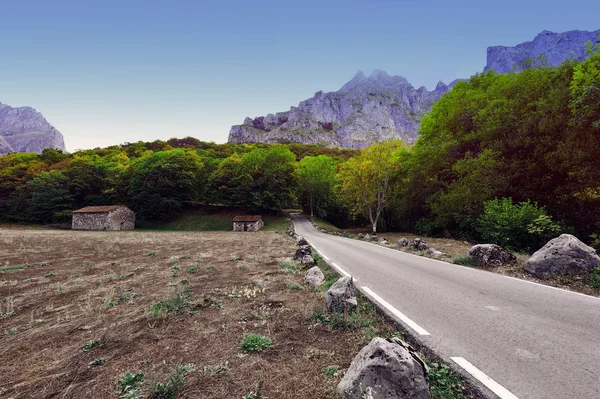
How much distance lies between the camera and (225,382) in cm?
344

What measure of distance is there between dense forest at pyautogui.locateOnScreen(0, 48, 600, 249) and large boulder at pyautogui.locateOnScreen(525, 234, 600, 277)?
5.62 m

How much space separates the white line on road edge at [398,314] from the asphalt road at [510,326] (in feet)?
0.37

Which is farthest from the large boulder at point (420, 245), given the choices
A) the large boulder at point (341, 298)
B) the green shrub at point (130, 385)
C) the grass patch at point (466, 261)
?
the green shrub at point (130, 385)

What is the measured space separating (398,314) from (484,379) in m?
2.26

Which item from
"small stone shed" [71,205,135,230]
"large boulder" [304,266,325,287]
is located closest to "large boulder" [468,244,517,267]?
"large boulder" [304,266,325,287]

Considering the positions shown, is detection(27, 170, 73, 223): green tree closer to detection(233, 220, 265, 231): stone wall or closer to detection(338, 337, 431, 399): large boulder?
detection(233, 220, 265, 231): stone wall

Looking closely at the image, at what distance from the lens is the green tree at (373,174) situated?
32000 mm

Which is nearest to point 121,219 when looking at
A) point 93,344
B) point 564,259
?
point 93,344

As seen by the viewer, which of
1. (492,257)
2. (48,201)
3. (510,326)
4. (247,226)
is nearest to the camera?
(510,326)

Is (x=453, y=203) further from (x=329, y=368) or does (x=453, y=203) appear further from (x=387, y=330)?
(x=329, y=368)

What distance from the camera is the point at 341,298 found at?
5.81 metres

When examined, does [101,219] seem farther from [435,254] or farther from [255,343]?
[255,343]

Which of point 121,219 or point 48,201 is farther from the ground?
point 48,201

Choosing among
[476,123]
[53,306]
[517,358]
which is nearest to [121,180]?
[53,306]
